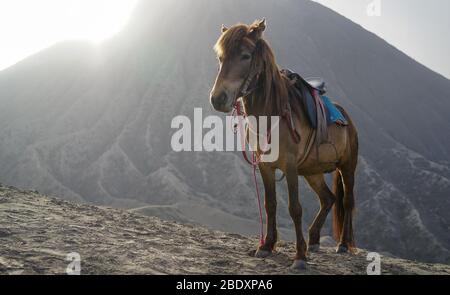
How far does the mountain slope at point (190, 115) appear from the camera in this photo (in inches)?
2501

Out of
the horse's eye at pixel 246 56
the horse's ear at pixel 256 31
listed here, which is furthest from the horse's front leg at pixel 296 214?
the horse's ear at pixel 256 31

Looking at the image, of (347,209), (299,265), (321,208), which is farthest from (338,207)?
(299,265)

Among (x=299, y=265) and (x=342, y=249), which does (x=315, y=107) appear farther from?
(x=342, y=249)

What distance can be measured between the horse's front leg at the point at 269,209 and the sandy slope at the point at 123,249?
196 millimetres

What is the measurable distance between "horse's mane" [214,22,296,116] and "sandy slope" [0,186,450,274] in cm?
230

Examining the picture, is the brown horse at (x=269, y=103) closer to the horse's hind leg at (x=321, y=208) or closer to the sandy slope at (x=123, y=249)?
the horse's hind leg at (x=321, y=208)

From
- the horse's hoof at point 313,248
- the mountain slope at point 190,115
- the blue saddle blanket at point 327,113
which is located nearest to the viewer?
the blue saddle blanket at point 327,113

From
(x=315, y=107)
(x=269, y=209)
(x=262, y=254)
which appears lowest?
(x=262, y=254)

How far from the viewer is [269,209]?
699cm

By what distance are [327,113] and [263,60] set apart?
6.75ft

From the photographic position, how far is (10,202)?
27.8ft

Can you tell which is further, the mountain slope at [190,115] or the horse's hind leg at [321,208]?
the mountain slope at [190,115]

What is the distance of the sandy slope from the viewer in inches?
199
